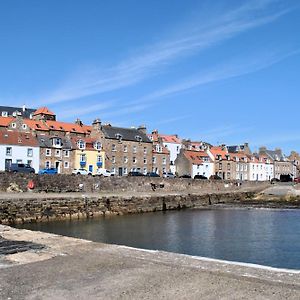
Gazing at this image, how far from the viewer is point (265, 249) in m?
20.0

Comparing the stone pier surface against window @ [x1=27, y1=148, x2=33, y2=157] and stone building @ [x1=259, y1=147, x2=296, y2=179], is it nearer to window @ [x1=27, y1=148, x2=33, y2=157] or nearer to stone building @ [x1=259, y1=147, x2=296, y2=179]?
window @ [x1=27, y1=148, x2=33, y2=157]

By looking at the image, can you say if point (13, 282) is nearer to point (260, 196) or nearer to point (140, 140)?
point (260, 196)

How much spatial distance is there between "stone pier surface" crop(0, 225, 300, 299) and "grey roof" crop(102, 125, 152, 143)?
6029 centimetres

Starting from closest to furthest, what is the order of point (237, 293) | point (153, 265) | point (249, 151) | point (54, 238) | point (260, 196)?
point (237, 293) → point (153, 265) → point (54, 238) → point (260, 196) → point (249, 151)

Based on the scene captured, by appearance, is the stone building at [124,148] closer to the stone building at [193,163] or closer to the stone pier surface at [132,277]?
the stone building at [193,163]

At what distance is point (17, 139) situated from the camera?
58688 millimetres

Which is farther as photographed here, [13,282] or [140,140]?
[140,140]

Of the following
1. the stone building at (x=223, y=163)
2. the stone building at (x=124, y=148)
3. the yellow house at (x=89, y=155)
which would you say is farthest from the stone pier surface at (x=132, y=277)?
the stone building at (x=223, y=163)

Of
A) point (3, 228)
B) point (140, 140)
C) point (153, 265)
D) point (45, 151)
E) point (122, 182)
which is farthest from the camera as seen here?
point (140, 140)

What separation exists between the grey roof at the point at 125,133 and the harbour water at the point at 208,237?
36171mm

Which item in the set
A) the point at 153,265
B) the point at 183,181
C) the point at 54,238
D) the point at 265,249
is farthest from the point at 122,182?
the point at 153,265

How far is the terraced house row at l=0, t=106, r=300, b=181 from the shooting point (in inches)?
2383

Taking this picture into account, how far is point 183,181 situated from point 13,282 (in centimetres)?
5609

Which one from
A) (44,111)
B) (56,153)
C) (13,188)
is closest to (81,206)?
(13,188)
